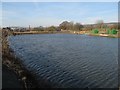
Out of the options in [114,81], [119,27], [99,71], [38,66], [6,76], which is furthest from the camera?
[119,27]

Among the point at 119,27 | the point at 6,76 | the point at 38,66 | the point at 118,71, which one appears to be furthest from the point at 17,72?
the point at 119,27

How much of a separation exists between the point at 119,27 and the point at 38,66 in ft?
199

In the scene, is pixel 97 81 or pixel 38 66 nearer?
pixel 97 81

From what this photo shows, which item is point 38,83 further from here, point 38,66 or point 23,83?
point 38,66

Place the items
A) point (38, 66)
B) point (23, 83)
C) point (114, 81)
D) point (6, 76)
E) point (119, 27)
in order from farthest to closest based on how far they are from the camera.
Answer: point (119, 27) → point (38, 66) → point (114, 81) → point (6, 76) → point (23, 83)

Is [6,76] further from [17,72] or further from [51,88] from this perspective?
[51,88]

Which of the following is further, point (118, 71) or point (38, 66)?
point (38, 66)

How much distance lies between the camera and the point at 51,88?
37.4 feet

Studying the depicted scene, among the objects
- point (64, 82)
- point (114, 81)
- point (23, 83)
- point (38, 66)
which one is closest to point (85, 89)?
point (64, 82)

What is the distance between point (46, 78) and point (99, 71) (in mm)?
4113

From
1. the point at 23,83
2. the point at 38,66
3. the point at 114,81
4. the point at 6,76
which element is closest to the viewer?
the point at 23,83

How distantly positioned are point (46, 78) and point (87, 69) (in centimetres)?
373

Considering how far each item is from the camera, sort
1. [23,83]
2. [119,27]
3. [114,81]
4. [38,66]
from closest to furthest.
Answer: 1. [23,83]
2. [114,81]
3. [38,66]
4. [119,27]

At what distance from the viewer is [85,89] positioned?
37.7ft
